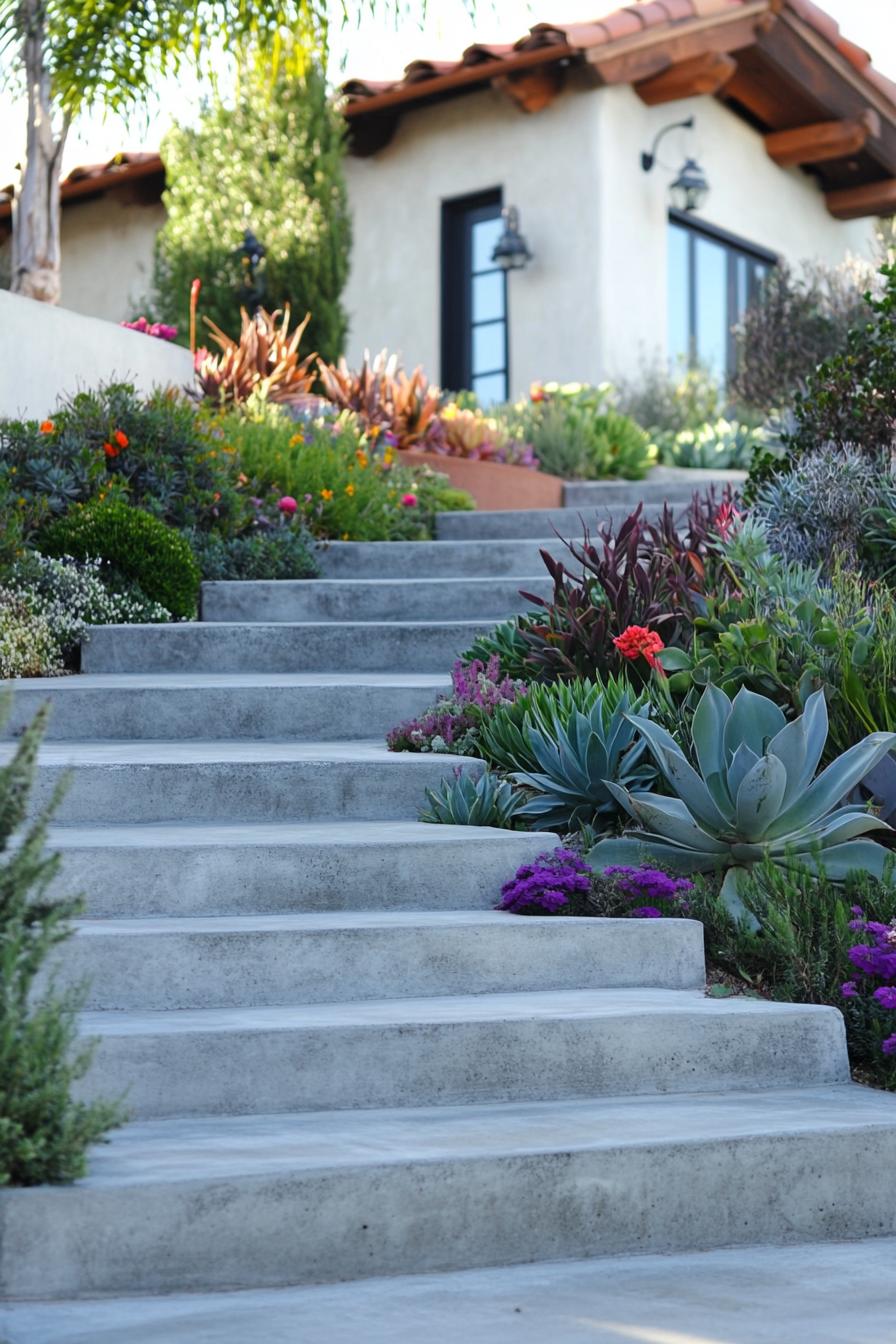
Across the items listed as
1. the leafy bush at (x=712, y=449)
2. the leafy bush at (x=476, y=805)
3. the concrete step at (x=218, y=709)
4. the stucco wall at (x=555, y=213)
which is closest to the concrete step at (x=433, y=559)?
the concrete step at (x=218, y=709)

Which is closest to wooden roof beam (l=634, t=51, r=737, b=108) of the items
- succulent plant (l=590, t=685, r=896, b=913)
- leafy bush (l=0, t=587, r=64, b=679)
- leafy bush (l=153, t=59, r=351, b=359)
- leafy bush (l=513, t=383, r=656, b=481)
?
leafy bush (l=153, t=59, r=351, b=359)

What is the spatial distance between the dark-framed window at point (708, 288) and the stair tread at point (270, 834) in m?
11.6

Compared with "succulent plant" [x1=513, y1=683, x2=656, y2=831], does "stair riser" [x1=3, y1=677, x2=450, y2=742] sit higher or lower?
higher

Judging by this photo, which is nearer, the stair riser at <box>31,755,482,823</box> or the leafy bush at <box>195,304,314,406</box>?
the stair riser at <box>31,755,482,823</box>

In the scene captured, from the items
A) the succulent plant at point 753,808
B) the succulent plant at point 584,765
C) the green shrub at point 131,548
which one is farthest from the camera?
the green shrub at point 131,548

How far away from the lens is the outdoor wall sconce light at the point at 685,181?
15.8m

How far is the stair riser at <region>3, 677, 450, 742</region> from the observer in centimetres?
643

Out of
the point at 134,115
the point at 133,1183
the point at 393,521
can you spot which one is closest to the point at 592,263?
the point at 134,115

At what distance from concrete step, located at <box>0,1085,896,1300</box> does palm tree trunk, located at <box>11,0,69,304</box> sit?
8.72 metres

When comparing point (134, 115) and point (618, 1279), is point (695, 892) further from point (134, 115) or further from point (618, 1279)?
point (134, 115)

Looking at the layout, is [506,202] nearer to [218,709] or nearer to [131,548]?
[131,548]

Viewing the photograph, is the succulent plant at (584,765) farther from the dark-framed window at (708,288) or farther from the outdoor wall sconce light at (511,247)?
the dark-framed window at (708,288)

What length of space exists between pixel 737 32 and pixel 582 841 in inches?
502

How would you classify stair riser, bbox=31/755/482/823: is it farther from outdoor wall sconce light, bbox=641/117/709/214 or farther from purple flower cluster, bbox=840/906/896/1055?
outdoor wall sconce light, bbox=641/117/709/214
